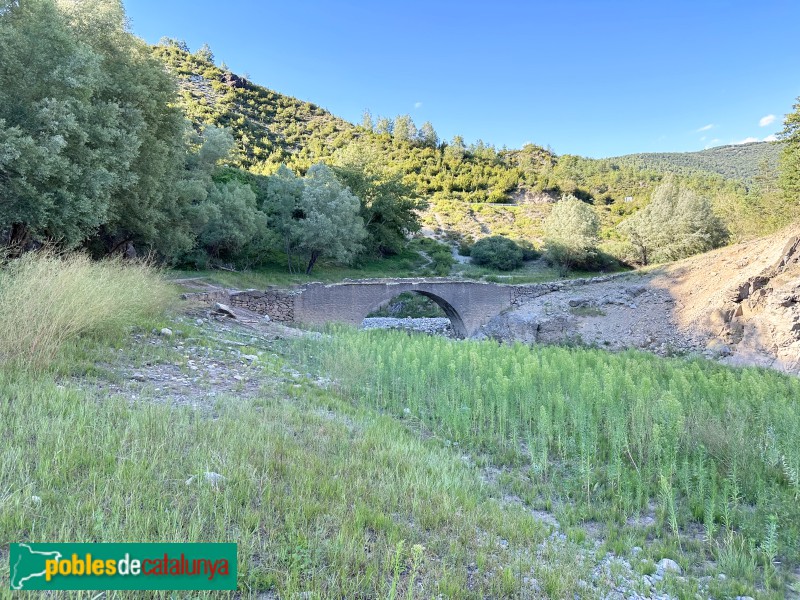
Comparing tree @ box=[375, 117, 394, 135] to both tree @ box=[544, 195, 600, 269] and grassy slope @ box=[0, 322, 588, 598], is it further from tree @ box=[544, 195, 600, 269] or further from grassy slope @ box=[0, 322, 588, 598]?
grassy slope @ box=[0, 322, 588, 598]

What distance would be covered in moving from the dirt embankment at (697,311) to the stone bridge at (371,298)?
1.00 metres

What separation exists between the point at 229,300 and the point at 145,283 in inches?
286

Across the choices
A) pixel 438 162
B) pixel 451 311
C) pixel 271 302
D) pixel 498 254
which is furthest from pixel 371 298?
pixel 438 162

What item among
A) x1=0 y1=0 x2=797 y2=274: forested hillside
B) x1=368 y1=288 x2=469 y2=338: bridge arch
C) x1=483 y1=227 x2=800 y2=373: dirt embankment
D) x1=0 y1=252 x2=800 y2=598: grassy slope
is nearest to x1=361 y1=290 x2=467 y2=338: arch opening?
x1=368 y1=288 x2=469 y2=338: bridge arch

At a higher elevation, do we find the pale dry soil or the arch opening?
the pale dry soil

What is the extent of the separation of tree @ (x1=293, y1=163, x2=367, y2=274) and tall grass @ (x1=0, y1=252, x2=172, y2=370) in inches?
622

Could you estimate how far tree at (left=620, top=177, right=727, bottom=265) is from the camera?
2923 cm

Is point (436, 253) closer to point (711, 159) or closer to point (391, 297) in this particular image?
point (391, 297)

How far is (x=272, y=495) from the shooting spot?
2.47 meters

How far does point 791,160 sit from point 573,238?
497 inches

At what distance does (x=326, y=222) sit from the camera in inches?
915

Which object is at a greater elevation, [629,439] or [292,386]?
[292,386]

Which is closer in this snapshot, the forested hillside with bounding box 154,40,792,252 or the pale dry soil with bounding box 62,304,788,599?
the pale dry soil with bounding box 62,304,788,599

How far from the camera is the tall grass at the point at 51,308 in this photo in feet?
15.1
